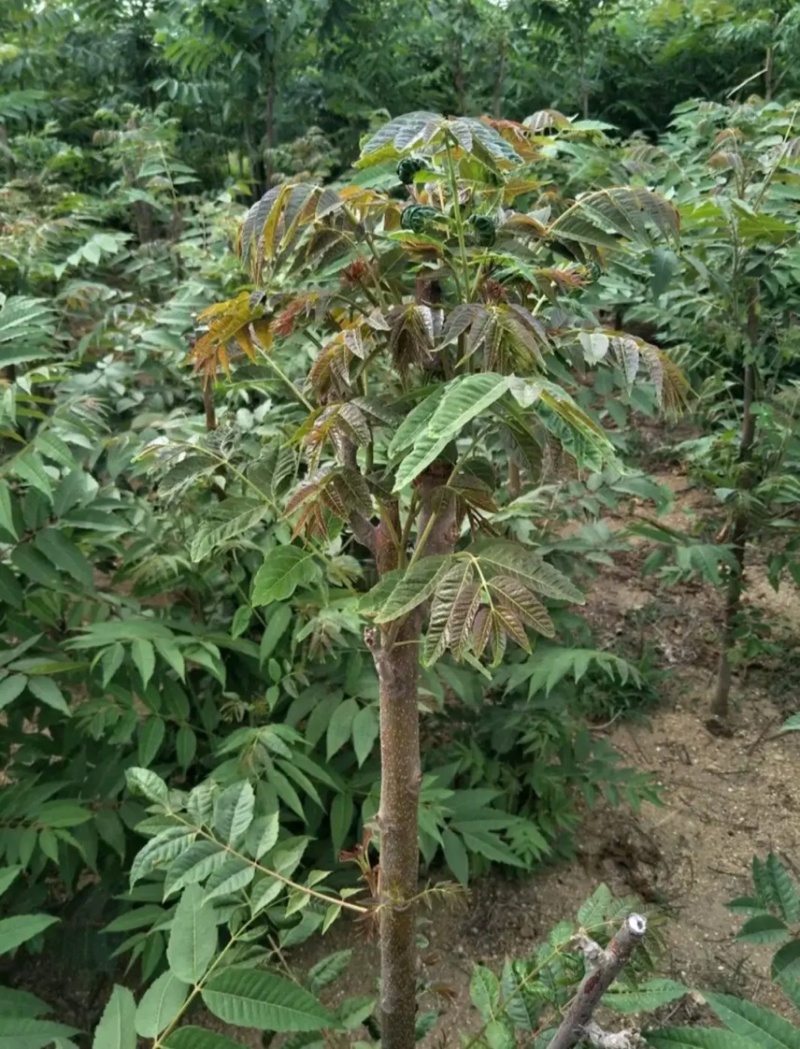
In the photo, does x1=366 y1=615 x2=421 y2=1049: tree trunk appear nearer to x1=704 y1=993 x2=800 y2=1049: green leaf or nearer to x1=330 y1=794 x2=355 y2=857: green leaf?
x1=704 y1=993 x2=800 y2=1049: green leaf

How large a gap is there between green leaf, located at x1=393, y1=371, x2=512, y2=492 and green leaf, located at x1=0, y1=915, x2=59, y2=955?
0.69 m

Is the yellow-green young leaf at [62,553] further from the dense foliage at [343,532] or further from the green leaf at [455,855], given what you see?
the green leaf at [455,855]

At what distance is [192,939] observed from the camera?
83 cm

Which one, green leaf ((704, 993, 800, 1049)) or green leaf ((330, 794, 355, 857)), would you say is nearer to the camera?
green leaf ((704, 993, 800, 1049))

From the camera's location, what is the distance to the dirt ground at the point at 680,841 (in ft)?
5.44

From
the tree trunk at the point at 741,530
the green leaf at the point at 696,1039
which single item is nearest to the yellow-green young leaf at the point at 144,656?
the green leaf at the point at 696,1039

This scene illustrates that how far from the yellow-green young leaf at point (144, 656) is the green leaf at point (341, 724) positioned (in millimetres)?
304

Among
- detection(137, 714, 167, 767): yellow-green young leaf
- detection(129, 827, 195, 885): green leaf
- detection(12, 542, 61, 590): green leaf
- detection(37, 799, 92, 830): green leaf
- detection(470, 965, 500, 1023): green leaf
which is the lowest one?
detection(470, 965, 500, 1023): green leaf

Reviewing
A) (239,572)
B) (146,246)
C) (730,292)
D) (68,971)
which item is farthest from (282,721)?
(146,246)

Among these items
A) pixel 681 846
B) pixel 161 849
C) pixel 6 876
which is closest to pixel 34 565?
pixel 6 876

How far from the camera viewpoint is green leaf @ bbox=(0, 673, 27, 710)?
1154mm

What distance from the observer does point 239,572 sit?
1508 millimetres

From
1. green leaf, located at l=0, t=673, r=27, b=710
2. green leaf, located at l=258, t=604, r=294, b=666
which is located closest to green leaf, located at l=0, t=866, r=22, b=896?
green leaf, located at l=0, t=673, r=27, b=710

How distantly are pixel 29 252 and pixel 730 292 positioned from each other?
187 centimetres
